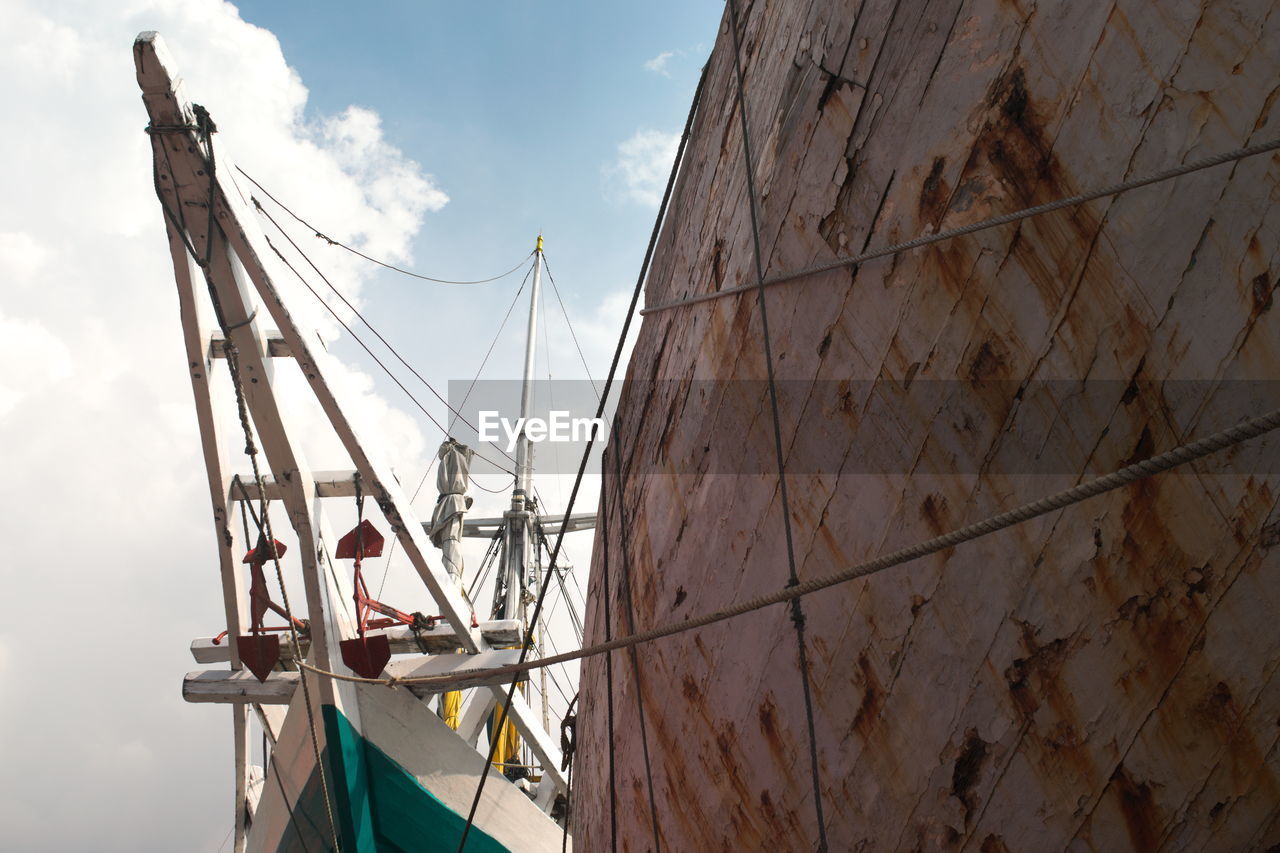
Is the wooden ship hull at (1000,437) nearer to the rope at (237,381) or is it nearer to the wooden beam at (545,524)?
the rope at (237,381)

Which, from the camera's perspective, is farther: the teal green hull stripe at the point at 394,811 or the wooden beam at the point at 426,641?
the wooden beam at the point at 426,641

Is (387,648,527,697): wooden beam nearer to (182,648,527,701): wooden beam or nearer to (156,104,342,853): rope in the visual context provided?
(182,648,527,701): wooden beam

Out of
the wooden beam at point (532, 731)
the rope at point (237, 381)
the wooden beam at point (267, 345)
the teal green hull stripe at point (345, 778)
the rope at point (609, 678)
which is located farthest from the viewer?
the wooden beam at point (532, 731)

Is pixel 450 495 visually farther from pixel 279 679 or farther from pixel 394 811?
pixel 394 811

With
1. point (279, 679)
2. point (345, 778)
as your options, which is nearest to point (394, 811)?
point (345, 778)

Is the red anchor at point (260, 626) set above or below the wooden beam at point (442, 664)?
above

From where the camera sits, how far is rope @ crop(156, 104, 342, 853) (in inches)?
176

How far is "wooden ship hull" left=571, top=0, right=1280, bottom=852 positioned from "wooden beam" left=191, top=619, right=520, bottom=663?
4.19m

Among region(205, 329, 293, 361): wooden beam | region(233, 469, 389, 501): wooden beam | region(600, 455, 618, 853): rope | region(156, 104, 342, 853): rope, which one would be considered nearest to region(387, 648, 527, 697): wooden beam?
region(156, 104, 342, 853): rope

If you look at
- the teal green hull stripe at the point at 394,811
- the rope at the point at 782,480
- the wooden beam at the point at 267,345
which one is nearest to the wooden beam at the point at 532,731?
the teal green hull stripe at the point at 394,811

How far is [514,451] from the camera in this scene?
18547 mm

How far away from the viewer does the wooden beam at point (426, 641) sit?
20.2 feet

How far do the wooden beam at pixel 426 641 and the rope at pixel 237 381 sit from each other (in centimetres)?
78

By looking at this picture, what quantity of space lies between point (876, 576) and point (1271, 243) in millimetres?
939
